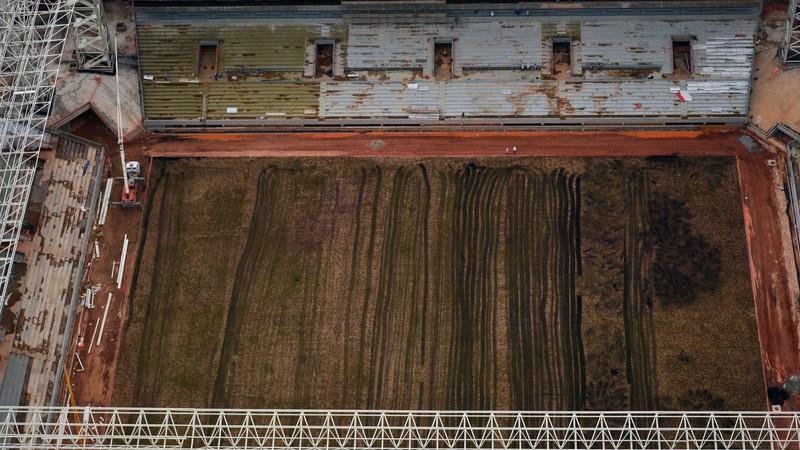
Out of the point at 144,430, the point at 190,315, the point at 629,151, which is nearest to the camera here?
the point at 144,430

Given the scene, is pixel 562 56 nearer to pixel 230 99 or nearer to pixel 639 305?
pixel 639 305

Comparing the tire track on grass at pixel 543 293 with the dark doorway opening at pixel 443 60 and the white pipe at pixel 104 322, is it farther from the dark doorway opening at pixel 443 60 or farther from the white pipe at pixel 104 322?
the white pipe at pixel 104 322

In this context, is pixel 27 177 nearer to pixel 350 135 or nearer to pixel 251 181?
pixel 251 181

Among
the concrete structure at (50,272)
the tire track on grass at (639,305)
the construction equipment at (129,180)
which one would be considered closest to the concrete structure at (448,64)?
the construction equipment at (129,180)

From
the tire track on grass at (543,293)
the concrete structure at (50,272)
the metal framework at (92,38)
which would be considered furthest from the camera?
the metal framework at (92,38)

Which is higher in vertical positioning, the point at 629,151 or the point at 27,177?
the point at 629,151

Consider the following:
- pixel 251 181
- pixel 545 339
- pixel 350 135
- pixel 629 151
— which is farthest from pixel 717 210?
pixel 251 181

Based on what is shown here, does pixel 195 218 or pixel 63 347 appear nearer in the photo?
pixel 63 347

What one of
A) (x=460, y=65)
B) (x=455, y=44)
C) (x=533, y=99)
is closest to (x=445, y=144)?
(x=460, y=65)
